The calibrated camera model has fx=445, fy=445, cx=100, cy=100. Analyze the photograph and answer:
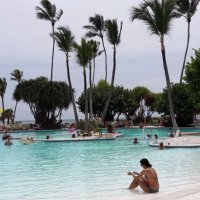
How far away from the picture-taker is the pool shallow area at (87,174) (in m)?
11.2

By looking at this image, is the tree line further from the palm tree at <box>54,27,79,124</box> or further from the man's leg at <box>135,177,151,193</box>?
the man's leg at <box>135,177,151,193</box>

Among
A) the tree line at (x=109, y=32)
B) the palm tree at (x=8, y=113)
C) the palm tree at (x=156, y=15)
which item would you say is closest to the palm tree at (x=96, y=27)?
the tree line at (x=109, y=32)

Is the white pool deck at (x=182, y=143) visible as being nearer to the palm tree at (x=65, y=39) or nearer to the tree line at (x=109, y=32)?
the tree line at (x=109, y=32)

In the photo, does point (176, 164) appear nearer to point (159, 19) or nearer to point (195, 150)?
point (195, 150)

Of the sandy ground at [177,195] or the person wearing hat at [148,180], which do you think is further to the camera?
the person wearing hat at [148,180]

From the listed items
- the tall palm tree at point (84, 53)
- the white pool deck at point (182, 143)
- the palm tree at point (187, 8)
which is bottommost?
the white pool deck at point (182, 143)

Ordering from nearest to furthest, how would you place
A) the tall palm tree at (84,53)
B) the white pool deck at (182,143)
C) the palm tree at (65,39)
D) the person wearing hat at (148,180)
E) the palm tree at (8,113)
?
the person wearing hat at (148,180) < the white pool deck at (182,143) < the tall palm tree at (84,53) < the palm tree at (65,39) < the palm tree at (8,113)

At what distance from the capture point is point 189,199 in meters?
8.16

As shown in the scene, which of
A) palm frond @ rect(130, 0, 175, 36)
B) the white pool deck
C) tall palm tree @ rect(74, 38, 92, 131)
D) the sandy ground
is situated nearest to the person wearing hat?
the sandy ground

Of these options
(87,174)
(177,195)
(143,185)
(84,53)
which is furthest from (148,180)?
(84,53)

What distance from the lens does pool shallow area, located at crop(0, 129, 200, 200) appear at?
1116 centimetres

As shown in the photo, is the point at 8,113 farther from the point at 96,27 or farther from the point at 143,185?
the point at 143,185

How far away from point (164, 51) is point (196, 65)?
481 cm

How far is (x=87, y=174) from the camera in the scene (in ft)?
47.9
